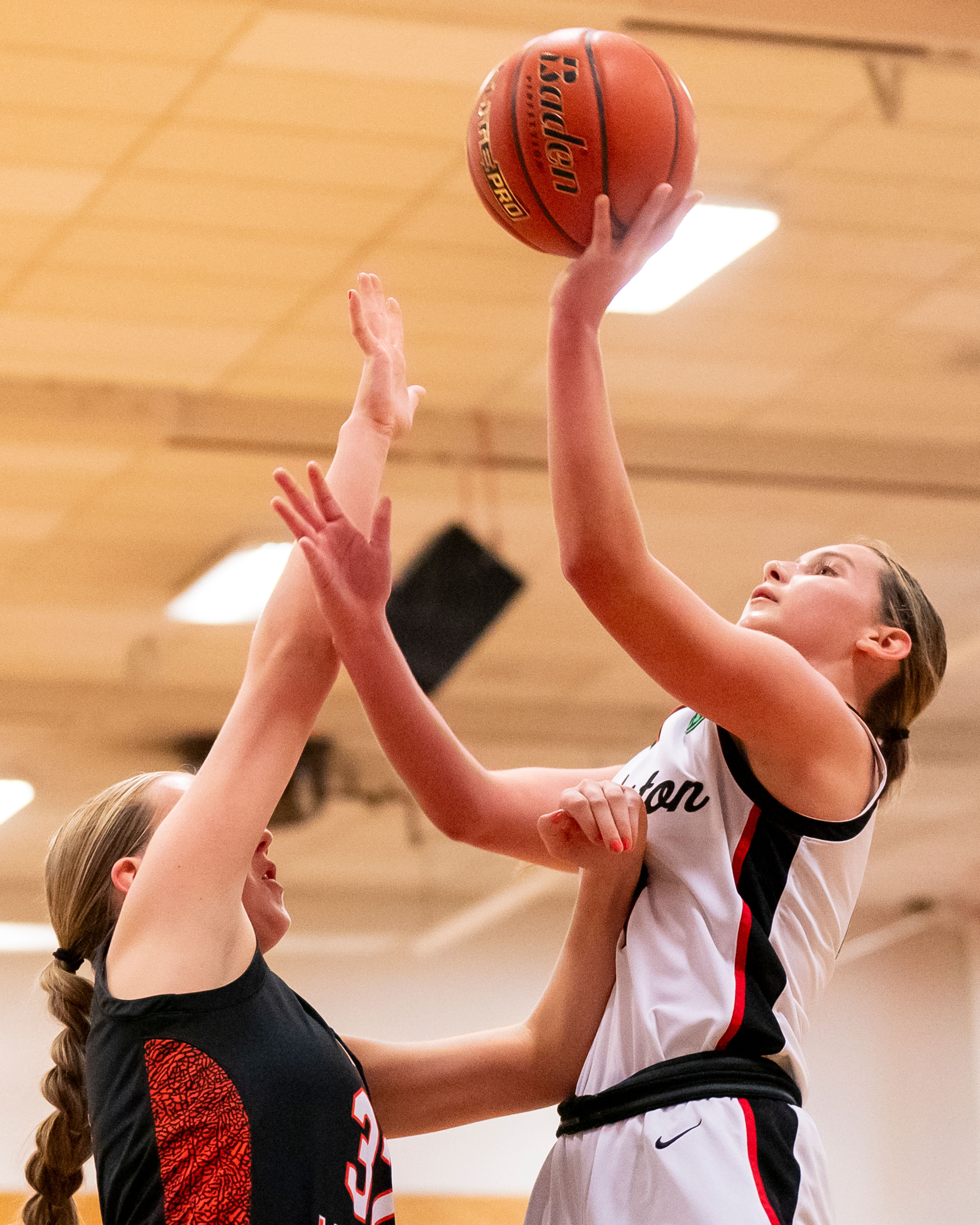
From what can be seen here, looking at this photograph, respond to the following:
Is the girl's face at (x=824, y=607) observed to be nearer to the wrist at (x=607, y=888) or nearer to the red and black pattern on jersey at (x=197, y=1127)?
the wrist at (x=607, y=888)

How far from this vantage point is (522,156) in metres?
2.12

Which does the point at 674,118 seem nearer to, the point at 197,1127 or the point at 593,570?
the point at 593,570

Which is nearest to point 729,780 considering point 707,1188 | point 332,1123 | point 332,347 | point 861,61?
point 707,1188

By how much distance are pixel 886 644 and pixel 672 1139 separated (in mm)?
676

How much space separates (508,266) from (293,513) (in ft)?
12.1

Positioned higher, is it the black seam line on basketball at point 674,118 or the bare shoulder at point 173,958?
the black seam line on basketball at point 674,118

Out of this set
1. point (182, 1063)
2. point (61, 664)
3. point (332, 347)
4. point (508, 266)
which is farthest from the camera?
point (61, 664)

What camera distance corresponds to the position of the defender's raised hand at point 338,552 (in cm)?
186

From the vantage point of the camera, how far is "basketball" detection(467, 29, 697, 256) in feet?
6.75

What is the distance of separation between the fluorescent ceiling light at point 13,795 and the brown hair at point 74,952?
8953mm

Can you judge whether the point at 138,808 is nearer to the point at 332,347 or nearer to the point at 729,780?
the point at 729,780

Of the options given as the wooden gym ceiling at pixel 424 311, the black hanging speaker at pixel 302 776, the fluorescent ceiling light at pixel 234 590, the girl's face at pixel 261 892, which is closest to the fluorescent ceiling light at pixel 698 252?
the wooden gym ceiling at pixel 424 311

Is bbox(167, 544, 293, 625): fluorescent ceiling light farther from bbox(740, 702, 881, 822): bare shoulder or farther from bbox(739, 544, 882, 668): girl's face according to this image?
bbox(740, 702, 881, 822): bare shoulder

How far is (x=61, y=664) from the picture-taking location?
887 centimetres
